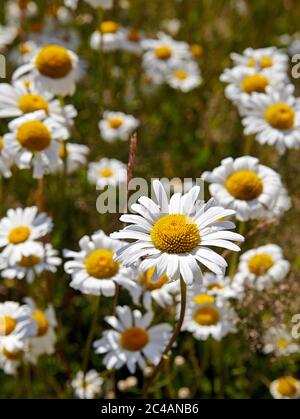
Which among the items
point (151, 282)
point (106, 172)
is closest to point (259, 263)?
point (151, 282)

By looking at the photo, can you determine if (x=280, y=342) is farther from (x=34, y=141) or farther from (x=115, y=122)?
(x=115, y=122)

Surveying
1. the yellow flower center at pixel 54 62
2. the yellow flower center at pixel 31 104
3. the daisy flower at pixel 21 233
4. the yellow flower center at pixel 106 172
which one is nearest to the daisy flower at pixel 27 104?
the yellow flower center at pixel 31 104

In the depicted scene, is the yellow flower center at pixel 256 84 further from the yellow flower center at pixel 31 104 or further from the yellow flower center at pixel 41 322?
the yellow flower center at pixel 41 322

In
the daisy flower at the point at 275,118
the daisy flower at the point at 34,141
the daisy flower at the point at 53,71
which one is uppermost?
the daisy flower at the point at 53,71

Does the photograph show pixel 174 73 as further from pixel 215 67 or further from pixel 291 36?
pixel 291 36

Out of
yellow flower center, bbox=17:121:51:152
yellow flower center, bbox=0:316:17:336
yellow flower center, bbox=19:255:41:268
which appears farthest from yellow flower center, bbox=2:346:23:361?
yellow flower center, bbox=17:121:51:152

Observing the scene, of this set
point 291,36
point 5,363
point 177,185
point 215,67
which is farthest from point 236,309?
point 291,36
